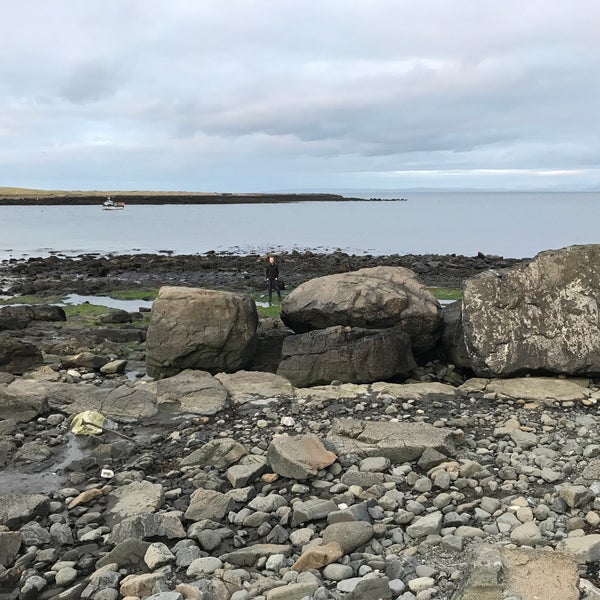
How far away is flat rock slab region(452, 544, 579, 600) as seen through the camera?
517cm

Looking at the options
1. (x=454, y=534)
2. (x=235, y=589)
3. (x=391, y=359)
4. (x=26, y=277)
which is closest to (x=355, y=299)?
(x=391, y=359)

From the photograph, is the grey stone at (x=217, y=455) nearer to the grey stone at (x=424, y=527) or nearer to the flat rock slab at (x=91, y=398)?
the flat rock slab at (x=91, y=398)

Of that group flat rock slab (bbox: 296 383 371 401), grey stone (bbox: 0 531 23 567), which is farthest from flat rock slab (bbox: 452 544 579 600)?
flat rock slab (bbox: 296 383 371 401)

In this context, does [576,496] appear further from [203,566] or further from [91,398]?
[91,398]

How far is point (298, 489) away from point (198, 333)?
691 centimetres

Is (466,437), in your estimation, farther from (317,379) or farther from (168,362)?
(168,362)

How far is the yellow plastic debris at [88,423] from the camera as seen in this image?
10.7 m

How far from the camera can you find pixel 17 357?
600 inches

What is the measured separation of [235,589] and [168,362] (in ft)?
29.1

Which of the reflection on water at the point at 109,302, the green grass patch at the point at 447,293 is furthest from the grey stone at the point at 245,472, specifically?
the green grass patch at the point at 447,293

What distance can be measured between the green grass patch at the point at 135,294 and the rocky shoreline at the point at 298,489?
50.7 feet

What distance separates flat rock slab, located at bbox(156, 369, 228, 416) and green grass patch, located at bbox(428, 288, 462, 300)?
17005mm

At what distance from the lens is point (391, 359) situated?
13.7m

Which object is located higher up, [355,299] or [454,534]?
[355,299]
